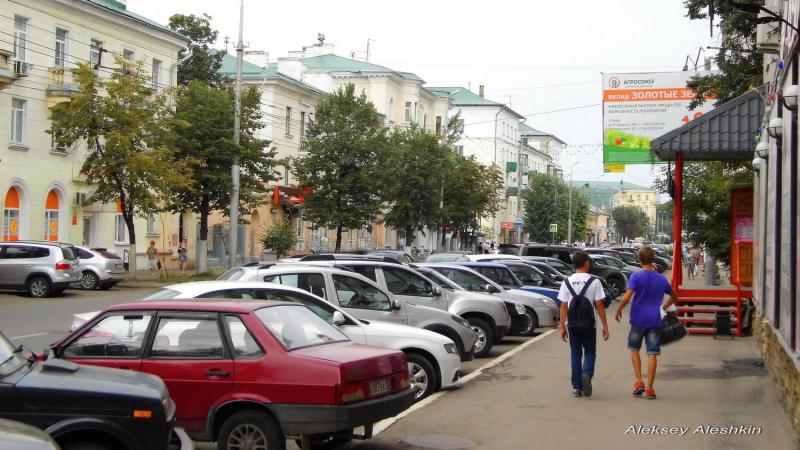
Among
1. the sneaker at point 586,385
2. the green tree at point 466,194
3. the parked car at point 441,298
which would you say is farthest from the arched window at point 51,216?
the sneaker at point 586,385

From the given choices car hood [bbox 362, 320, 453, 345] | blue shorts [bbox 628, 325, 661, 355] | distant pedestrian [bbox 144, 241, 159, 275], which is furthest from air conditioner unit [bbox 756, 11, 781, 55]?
distant pedestrian [bbox 144, 241, 159, 275]

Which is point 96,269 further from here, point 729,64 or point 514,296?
point 729,64

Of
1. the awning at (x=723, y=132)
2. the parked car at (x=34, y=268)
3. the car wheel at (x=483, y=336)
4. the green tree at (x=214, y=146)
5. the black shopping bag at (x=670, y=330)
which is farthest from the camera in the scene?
the green tree at (x=214, y=146)

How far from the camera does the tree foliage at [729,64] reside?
21866 millimetres

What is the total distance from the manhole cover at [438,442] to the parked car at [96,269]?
25.9 m

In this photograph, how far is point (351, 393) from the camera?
25.8 ft

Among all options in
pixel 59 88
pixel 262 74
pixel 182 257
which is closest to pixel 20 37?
pixel 59 88

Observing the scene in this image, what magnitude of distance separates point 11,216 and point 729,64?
27325 mm

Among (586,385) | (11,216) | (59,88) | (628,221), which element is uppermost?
(59,88)

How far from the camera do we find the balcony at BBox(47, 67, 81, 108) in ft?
125

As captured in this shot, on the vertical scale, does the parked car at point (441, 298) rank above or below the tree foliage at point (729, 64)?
below

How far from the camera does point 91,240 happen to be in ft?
140

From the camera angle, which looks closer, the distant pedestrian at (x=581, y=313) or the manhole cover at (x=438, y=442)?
the manhole cover at (x=438, y=442)

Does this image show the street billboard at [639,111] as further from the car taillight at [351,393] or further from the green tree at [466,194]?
the car taillight at [351,393]
